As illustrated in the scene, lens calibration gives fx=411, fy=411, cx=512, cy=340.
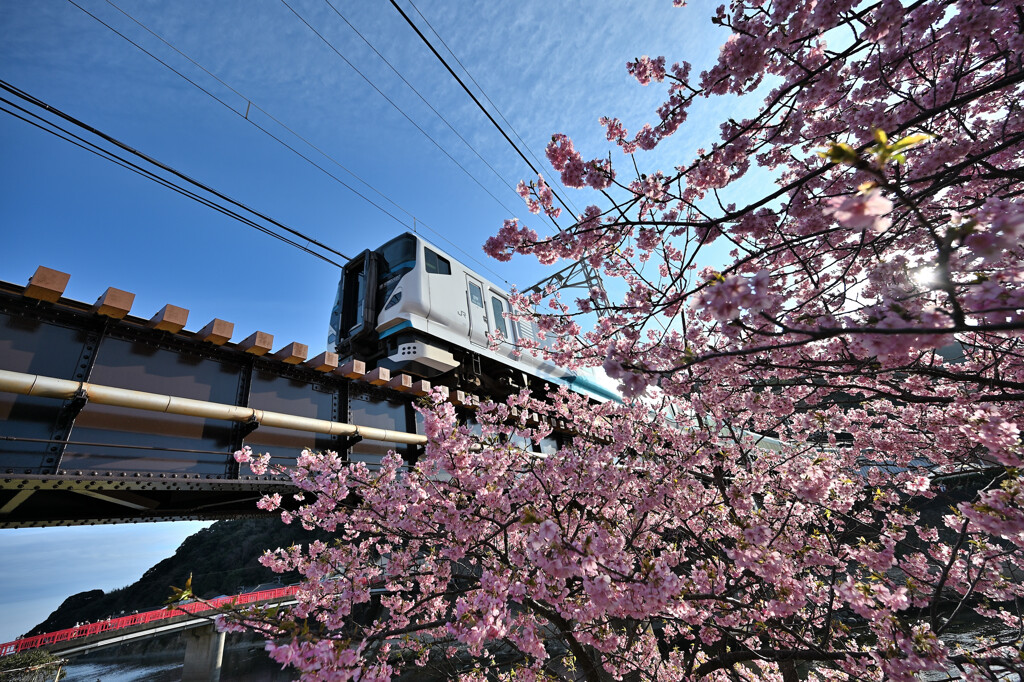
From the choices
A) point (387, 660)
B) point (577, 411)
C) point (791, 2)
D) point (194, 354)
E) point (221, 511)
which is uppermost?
point (791, 2)

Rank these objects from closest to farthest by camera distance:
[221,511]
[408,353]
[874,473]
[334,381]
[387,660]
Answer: [387,660] → [874,473] → [221,511] → [334,381] → [408,353]

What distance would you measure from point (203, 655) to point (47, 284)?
821 inches

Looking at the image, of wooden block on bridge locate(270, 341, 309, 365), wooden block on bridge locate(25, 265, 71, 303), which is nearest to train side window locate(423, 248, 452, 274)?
wooden block on bridge locate(270, 341, 309, 365)

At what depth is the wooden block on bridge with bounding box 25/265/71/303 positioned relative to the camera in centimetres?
407

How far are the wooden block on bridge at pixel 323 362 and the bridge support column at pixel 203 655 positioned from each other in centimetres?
1853

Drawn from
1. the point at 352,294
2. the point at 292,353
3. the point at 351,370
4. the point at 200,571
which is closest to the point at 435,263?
the point at 352,294

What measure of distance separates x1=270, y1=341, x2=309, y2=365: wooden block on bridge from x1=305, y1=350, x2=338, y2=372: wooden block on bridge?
0.30 meters

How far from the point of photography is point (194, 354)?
540 cm

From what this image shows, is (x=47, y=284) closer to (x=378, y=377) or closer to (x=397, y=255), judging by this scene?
(x=378, y=377)

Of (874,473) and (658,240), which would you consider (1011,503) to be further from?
(874,473)

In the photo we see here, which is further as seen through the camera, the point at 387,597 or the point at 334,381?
the point at 334,381

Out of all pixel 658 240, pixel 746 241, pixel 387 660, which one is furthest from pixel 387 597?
pixel 746 241

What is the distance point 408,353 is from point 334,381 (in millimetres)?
1683

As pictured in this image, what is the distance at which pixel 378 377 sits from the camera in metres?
7.19
